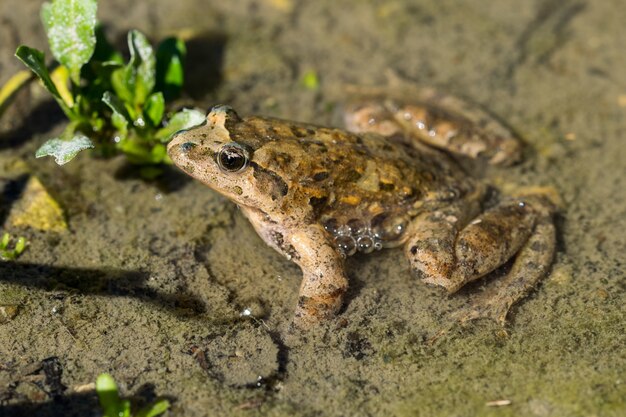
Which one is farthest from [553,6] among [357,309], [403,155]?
[357,309]

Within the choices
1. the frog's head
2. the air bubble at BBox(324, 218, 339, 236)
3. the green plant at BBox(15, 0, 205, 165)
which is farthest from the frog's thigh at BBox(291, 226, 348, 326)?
the green plant at BBox(15, 0, 205, 165)

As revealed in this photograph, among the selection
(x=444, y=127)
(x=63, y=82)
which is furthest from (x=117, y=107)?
(x=444, y=127)

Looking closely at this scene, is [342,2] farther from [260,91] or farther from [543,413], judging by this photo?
[543,413]

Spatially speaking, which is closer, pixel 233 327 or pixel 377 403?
pixel 377 403

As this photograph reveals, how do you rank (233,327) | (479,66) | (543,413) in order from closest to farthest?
1. (543,413)
2. (233,327)
3. (479,66)

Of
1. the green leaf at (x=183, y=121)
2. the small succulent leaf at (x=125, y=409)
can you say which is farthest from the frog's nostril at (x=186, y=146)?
the small succulent leaf at (x=125, y=409)

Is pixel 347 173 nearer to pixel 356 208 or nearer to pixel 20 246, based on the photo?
pixel 356 208
